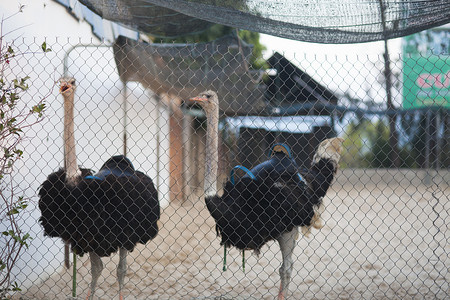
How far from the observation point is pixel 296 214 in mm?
4078

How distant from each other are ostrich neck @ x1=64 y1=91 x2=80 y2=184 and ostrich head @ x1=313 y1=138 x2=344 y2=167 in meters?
2.24

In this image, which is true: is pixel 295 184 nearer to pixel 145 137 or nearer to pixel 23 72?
pixel 23 72

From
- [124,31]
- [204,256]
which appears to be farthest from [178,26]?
[204,256]

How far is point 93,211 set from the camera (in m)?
3.85

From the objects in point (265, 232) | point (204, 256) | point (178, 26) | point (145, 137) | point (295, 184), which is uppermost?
point (178, 26)

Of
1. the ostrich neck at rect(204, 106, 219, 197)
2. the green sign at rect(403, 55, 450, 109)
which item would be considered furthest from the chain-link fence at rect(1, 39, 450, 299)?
the green sign at rect(403, 55, 450, 109)

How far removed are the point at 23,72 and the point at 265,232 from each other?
2188mm

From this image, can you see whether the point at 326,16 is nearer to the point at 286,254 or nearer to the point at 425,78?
the point at 286,254

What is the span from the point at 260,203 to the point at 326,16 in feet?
4.57

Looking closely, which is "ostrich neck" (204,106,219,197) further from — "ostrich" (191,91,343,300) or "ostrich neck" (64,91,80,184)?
"ostrich neck" (64,91,80,184)

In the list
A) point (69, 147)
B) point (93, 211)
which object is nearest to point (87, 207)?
point (93, 211)

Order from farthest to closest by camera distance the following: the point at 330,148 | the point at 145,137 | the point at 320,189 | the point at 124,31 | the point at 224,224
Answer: the point at 145,137
the point at 124,31
the point at 330,148
the point at 320,189
the point at 224,224

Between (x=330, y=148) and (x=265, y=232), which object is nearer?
(x=265, y=232)

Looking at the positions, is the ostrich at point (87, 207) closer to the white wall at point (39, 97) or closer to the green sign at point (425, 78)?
the white wall at point (39, 97)
